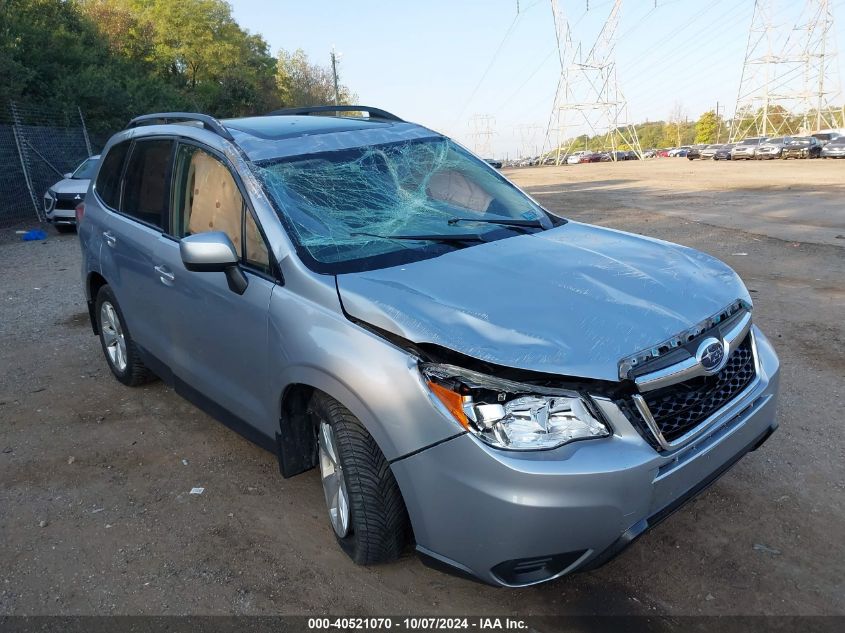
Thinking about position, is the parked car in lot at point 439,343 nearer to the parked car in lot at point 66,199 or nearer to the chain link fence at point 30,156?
the parked car in lot at point 66,199

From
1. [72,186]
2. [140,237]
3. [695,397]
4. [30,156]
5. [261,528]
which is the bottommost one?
[261,528]

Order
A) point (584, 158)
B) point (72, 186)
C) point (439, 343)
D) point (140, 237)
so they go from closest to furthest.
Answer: point (439, 343)
point (140, 237)
point (72, 186)
point (584, 158)

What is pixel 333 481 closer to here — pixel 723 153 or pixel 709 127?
pixel 723 153

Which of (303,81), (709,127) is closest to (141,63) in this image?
(303,81)

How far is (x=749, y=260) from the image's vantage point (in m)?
8.80

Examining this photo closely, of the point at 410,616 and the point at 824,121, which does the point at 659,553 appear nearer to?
the point at 410,616

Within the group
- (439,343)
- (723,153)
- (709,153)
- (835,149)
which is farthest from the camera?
(709,153)

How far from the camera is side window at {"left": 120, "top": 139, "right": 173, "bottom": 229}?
13.0 feet

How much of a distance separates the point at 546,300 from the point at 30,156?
1797 cm

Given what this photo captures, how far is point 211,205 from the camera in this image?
3.53m

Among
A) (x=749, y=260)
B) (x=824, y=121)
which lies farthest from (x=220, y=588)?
(x=824, y=121)

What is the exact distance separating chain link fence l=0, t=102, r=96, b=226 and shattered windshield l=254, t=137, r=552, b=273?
15376mm

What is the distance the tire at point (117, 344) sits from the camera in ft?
15.5

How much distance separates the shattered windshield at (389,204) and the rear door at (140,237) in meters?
1.02
